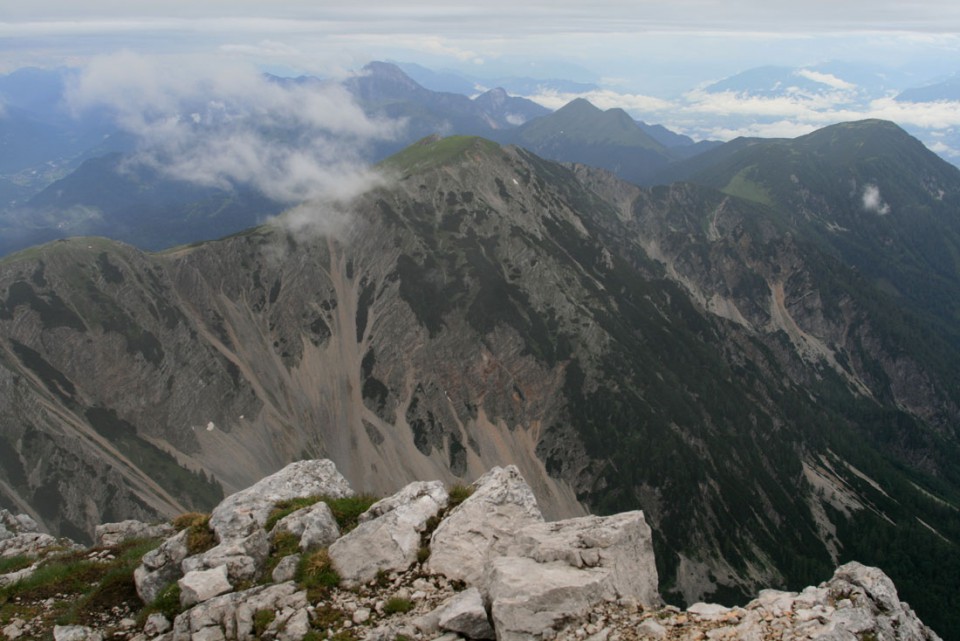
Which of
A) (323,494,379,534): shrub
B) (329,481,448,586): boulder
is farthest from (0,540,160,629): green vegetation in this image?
(329,481,448,586): boulder

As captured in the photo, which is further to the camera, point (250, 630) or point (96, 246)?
point (96, 246)

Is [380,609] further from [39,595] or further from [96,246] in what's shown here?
[96,246]

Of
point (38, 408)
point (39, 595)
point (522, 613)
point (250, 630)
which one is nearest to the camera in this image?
point (522, 613)

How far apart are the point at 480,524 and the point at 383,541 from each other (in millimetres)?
3741

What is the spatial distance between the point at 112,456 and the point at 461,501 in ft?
525

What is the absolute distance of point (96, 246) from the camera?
641 feet

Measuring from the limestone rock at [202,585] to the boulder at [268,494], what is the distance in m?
2.90

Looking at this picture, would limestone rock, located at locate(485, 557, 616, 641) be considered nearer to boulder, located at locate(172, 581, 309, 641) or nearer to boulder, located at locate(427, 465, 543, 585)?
boulder, located at locate(427, 465, 543, 585)

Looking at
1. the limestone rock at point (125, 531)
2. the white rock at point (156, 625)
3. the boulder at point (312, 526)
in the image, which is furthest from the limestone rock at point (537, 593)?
the limestone rock at point (125, 531)

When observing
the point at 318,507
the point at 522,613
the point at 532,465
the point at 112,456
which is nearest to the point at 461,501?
the point at 318,507

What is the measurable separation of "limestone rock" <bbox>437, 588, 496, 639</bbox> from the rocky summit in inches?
1.6

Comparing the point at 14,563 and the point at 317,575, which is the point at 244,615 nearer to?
the point at 317,575

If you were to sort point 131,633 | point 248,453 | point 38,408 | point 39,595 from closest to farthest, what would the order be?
point 131,633, point 39,595, point 38,408, point 248,453

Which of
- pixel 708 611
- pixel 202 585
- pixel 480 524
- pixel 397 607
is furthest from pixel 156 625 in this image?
pixel 708 611
